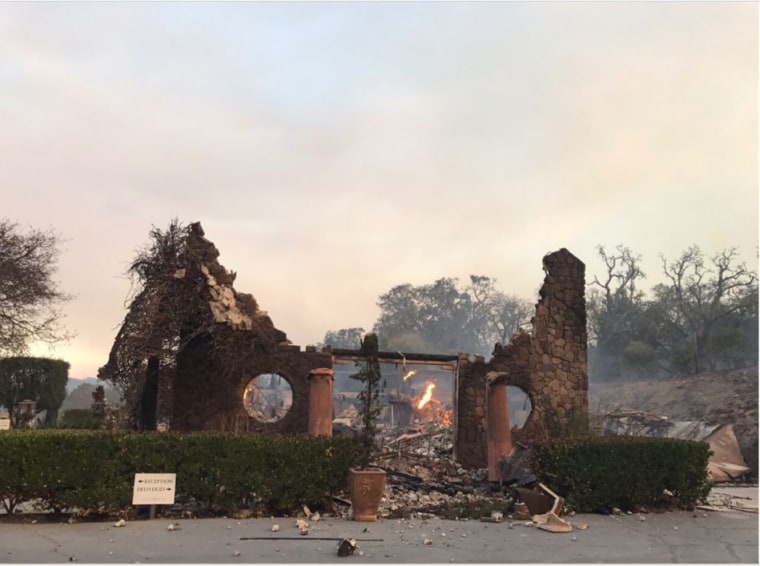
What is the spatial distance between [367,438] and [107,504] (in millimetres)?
4170

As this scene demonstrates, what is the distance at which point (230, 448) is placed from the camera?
972 centimetres

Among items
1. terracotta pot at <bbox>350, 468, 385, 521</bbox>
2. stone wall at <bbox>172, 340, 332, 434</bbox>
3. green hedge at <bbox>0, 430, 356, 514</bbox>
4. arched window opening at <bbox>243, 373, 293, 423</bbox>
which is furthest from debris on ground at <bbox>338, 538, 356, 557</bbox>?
arched window opening at <bbox>243, 373, 293, 423</bbox>

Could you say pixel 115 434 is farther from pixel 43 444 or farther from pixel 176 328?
pixel 176 328

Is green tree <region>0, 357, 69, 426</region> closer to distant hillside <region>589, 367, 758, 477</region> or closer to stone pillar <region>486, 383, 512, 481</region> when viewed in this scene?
stone pillar <region>486, 383, 512, 481</region>

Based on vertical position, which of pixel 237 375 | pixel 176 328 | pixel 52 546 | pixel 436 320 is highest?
pixel 436 320

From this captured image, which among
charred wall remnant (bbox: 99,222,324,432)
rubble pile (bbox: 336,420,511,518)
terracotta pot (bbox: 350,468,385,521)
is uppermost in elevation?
charred wall remnant (bbox: 99,222,324,432)

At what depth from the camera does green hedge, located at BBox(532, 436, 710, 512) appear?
34.4 feet

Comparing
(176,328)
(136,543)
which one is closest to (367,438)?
(136,543)

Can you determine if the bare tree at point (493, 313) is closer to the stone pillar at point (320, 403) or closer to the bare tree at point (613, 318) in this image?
the bare tree at point (613, 318)

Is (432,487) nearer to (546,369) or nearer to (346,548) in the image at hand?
(546,369)

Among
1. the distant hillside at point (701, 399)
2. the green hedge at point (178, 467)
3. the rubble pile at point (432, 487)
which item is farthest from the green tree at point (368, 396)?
the distant hillside at point (701, 399)

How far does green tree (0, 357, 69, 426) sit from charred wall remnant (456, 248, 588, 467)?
19.5 metres

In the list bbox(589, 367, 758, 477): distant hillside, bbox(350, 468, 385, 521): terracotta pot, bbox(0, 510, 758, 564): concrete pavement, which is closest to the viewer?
bbox(0, 510, 758, 564): concrete pavement

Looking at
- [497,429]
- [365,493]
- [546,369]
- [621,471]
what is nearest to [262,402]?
[546,369]
